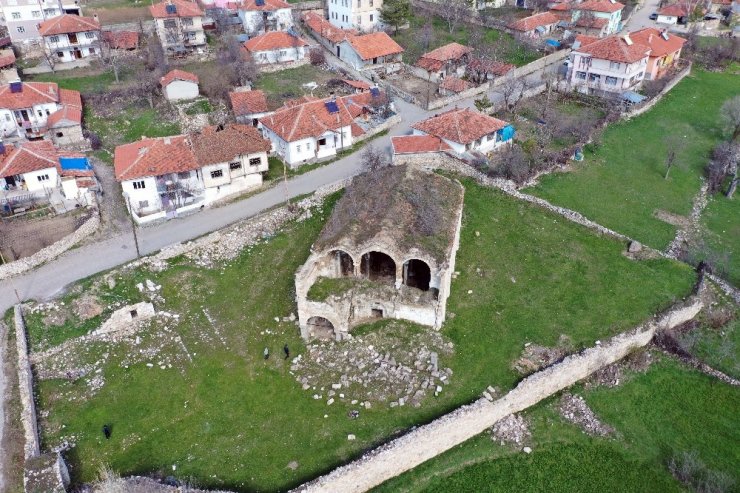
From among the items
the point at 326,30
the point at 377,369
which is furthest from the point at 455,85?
the point at 377,369

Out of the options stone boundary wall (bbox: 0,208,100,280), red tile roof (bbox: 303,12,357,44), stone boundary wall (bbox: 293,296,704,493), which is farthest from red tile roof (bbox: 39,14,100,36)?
stone boundary wall (bbox: 293,296,704,493)

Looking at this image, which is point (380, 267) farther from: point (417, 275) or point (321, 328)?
point (321, 328)

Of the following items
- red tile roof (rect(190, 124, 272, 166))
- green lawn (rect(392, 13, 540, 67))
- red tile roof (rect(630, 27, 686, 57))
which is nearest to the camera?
red tile roof (rect(190, 124, 272, 166))

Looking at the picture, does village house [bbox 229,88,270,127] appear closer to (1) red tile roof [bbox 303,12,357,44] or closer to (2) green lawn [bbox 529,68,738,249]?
(1) red tile roof [bbox 303,12,357,44]

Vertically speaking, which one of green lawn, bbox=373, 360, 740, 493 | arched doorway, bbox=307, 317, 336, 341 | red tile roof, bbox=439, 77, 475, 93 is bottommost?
green lawn, bbox=373, 360, 740, 493

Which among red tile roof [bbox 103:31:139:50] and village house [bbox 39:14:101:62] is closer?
village house [bbox 39:14:101:62]

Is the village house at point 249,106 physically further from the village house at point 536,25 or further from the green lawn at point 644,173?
the village house at point 536,25

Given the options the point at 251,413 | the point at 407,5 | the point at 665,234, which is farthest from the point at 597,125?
the point at 251,413
